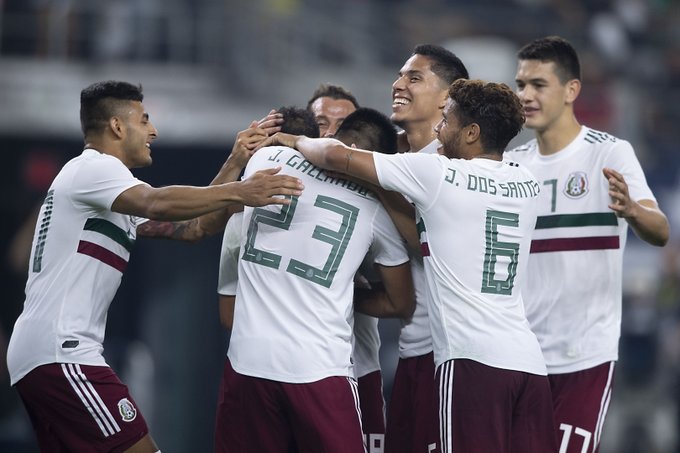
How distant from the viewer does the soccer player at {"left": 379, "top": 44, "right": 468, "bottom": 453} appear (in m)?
6.16

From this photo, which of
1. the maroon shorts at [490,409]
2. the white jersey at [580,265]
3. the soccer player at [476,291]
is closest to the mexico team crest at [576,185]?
the white jersey at [580,265]

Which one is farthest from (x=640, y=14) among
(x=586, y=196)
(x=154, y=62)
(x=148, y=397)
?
(x=586, y=196)

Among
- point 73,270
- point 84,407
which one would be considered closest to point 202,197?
point 73,270

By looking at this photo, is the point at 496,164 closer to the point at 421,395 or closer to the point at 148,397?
the point at 421,395

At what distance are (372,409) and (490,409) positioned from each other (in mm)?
1186

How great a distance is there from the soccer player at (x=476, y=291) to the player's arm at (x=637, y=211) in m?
0.60

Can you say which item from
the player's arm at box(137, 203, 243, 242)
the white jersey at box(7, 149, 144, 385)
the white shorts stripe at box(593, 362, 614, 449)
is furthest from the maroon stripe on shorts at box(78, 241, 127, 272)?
the white shorts stripe at box(593, 362, 614, 449)

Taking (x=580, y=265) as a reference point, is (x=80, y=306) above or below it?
below

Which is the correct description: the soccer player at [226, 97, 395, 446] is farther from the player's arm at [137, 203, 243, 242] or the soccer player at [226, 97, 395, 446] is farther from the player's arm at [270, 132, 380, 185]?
the player's arm at [270, 132, 380, 185]

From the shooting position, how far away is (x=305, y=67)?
15391mm

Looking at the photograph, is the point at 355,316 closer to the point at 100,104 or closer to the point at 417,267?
the point at 417,267

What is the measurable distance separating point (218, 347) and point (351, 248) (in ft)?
31.8

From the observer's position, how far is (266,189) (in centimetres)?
578

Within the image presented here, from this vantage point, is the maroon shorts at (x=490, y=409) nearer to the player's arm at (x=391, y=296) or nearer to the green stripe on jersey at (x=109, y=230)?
the player's arm at (x=391, y=296)
